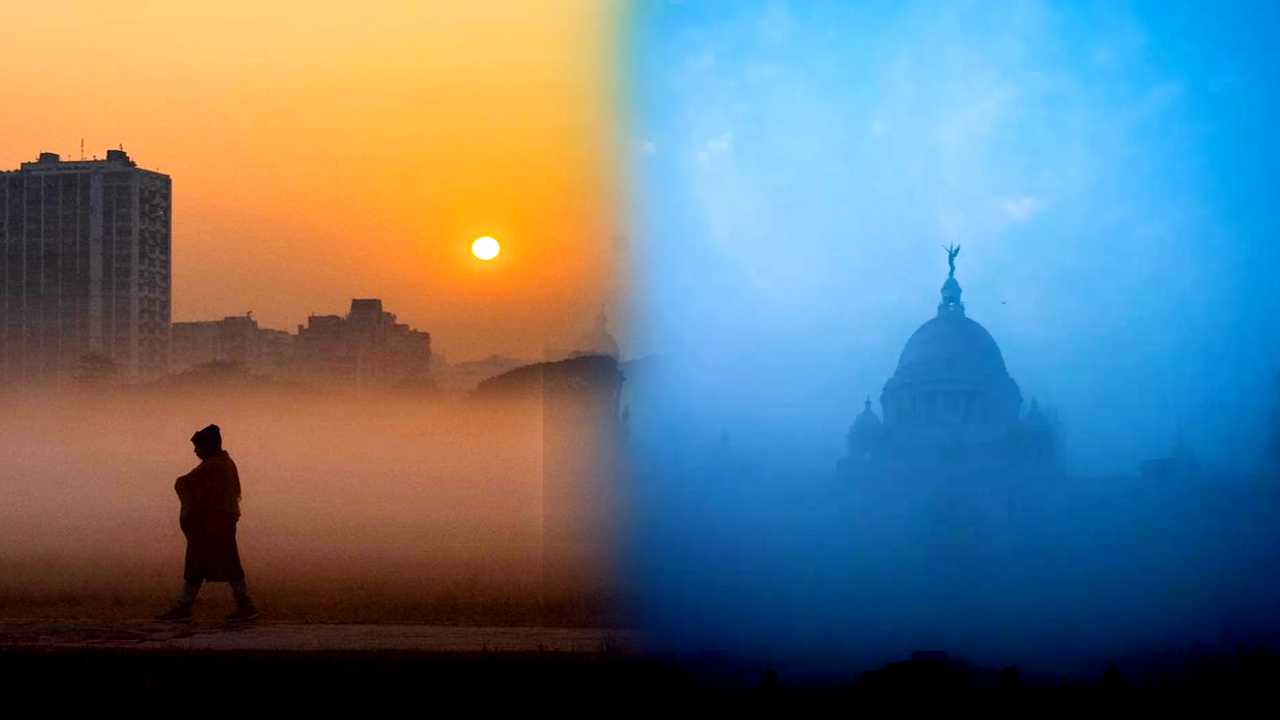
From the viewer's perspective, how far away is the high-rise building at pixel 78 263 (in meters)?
78.7

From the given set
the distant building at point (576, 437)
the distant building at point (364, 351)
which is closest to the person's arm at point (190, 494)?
the distant building at point (576, 437)

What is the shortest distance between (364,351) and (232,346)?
12817 millimetres

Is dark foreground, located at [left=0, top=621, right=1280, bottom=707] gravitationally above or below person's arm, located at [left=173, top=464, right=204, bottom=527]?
below

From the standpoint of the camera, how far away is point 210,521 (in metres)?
12.8

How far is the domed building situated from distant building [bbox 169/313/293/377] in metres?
29.4

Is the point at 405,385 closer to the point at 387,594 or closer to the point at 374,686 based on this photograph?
the point at 387,594

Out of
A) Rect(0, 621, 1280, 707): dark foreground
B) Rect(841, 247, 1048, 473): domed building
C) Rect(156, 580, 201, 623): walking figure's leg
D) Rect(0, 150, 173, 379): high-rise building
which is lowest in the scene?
Rect(0, 621, 1280, 707): dark foreground

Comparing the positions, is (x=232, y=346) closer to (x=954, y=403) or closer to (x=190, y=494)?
(x=954, y=403)

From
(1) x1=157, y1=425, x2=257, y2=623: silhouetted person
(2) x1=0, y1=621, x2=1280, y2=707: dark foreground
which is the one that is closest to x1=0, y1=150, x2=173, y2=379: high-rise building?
(1) x1=157, y1=425, x2=257, y2=623: silhouetted person

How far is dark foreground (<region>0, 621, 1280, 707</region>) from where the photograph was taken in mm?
9531

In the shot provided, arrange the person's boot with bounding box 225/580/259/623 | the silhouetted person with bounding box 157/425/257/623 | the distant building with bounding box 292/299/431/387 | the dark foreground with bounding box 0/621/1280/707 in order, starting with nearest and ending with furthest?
the dark foreground with bounding box 0/621/1280/707
the person's boot with bounding box 225/580/259/623
the silhouetted person with bounding box 157/425/257/623
the distant building with bounding box 292/299/431/387

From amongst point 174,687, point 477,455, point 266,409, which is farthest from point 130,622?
point 266,409

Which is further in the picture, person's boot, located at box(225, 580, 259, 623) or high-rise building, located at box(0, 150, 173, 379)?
high-rise building, located at box(0, 150, 173, 379)

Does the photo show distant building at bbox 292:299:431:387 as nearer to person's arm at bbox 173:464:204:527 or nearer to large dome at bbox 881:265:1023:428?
large dome at bbox 881:265:1023:428
